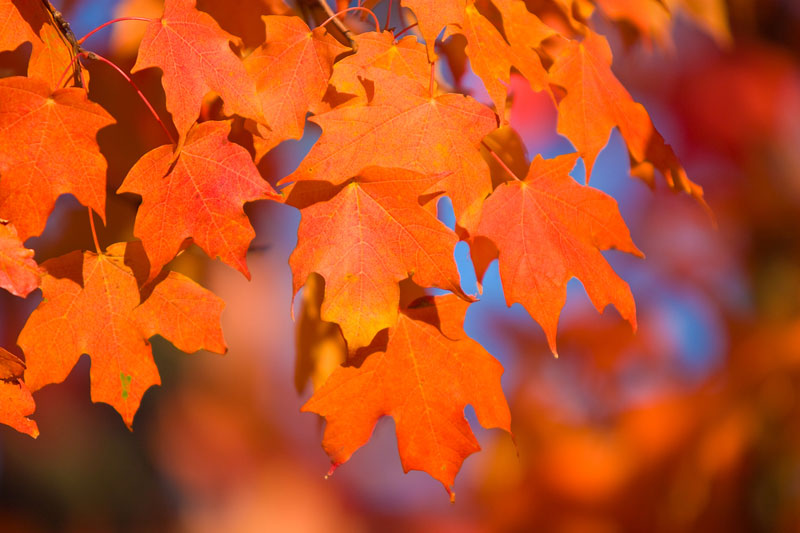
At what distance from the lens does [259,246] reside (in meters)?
0.98

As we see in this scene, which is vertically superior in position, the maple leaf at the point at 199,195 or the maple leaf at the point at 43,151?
the maple leaf at the point at 43,151

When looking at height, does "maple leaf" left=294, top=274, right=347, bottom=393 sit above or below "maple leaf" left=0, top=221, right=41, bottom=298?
below

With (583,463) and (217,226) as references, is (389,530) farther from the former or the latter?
(217,226)

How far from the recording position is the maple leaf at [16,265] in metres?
0.50

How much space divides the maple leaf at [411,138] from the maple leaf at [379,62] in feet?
0.07

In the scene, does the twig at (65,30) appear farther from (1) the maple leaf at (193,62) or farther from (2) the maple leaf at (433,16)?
(2) the maple leaf at (433,16)

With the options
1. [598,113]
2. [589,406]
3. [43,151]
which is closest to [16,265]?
[43,151]

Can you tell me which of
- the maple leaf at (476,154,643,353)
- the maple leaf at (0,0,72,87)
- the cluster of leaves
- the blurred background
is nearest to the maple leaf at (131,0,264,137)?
the cluster of leaves

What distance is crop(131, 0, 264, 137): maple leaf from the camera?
548 mm

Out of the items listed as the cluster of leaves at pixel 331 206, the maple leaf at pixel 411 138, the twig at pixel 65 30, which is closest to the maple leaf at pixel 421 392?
the cluster of leaves at pixel 331 206

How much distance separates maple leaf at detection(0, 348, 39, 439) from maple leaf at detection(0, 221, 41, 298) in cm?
9

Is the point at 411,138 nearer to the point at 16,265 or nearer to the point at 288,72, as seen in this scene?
the point at 288,72

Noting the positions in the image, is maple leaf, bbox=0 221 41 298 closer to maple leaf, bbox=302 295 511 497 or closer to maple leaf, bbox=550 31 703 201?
maple leaf, bbox=302 295 511 497

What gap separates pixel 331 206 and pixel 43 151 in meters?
0.24
